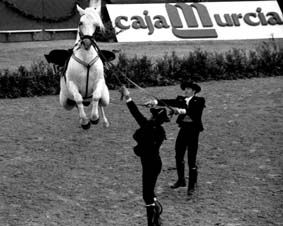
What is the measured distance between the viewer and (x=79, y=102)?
9.38 meters

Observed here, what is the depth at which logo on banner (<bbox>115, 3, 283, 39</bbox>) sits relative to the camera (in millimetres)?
25906

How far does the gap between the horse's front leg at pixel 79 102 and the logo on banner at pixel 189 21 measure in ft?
54.2

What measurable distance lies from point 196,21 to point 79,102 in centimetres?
1803

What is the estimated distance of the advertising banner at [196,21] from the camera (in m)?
25.9

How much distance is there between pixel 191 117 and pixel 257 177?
2282 mm

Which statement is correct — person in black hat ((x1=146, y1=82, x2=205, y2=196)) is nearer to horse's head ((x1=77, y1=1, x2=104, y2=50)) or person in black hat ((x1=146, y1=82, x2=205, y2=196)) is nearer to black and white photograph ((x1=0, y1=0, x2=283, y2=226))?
black and white photograph ((x1=0, y1=0, x2=283, y2=226))

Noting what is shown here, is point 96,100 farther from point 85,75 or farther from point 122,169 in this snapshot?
point 122,169

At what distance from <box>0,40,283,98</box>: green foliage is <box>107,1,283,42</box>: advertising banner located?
21.1ft

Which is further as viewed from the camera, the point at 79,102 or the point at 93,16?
the point at 79,102

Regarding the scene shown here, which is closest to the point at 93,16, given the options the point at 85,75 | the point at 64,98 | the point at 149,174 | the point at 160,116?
the point at 85,75

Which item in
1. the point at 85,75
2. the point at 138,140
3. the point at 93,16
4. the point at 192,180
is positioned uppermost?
the point at 93,16

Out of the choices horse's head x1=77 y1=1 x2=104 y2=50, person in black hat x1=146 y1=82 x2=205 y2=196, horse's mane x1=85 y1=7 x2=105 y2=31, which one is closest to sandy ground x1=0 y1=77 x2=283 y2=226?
person in black hat x1=146 y1=82 x2=205 y2=196

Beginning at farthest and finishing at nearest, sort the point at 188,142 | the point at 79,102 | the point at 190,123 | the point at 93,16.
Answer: the point at 79,102, the point at 93,16, the point at 188,142, the point at 190,123

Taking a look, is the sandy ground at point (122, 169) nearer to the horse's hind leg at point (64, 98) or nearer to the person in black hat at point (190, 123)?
the person in black hat at point (190, 123)
